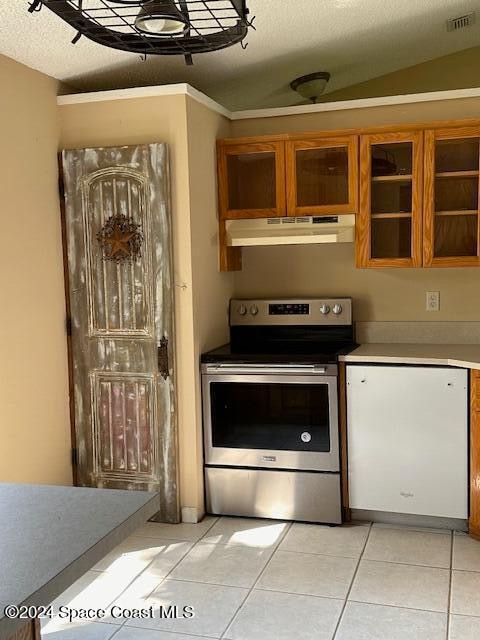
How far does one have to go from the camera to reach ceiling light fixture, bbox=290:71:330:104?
408cm

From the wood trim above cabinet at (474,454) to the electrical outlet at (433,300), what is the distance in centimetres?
73

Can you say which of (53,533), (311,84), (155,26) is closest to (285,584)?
(53,533)

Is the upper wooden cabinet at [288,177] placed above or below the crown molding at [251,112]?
below

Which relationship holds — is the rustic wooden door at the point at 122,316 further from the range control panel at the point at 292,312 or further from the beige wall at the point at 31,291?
the range control panel at the point at 292,312

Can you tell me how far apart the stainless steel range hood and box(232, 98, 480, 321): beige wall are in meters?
0.35

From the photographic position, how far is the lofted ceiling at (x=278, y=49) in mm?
3027

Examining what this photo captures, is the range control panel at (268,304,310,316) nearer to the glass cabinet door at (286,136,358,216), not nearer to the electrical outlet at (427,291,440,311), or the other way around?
the glass cabinet door at (286,136,358,216)

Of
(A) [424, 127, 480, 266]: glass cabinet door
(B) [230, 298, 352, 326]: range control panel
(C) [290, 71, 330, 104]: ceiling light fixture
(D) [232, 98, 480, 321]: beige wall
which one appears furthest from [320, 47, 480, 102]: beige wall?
(B) [230, 298, 352, 326]: range control panel

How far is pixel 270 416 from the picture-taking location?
3.50 meters

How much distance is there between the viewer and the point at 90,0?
8.36 ft

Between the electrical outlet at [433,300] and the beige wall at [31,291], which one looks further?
the electrical outlet at [433,300]

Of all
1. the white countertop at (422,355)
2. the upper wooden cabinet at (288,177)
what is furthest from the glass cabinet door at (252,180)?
the white countertop at (422,355)

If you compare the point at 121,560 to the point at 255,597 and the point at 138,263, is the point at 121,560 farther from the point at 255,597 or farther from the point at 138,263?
the point at 138,263

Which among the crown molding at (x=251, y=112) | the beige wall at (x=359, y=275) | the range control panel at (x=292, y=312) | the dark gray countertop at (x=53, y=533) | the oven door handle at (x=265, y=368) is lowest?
the oven door handle at (x=265, y=368)
